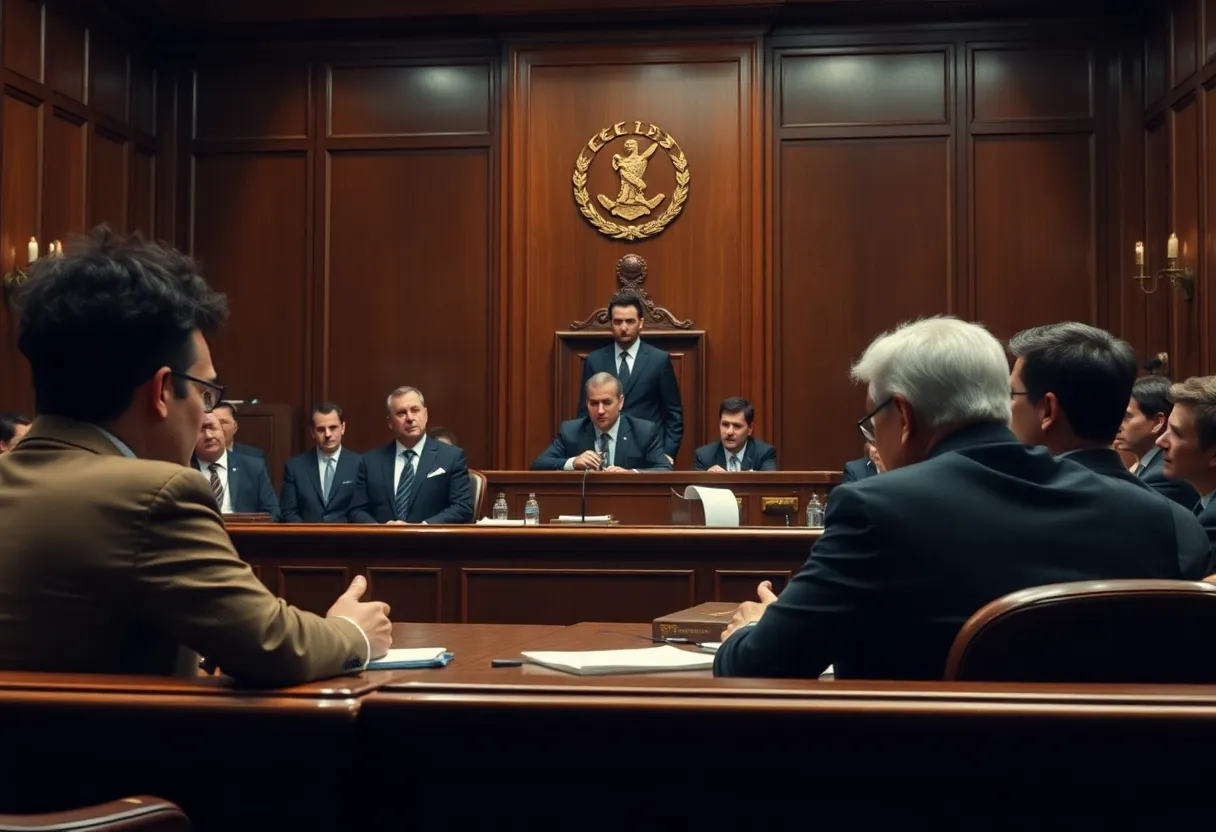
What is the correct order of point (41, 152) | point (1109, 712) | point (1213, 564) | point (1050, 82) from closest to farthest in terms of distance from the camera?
1. point (1109, 712)
2. point (1213, 564)
3. point (41, 152)
4. point (1050, 82)

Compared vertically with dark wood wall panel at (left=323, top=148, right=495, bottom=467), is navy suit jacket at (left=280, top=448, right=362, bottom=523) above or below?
below

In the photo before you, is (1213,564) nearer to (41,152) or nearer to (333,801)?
(333,801)

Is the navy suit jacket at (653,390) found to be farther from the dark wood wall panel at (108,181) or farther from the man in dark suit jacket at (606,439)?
the dark wood wall panel at (108,181)

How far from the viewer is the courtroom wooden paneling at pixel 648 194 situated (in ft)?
31.0

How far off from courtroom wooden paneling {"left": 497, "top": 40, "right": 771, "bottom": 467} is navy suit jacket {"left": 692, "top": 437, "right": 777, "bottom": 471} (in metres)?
0.98

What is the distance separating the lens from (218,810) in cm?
131

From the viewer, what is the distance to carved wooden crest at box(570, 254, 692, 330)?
9.46m

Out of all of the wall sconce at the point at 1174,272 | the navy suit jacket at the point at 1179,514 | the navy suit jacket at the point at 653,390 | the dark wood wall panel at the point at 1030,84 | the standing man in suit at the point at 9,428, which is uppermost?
the dark wood wall panel at the point at 1030,84

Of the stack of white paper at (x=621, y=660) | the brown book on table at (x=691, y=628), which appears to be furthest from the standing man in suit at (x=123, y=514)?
the brown book on table at (x=691, y=628)

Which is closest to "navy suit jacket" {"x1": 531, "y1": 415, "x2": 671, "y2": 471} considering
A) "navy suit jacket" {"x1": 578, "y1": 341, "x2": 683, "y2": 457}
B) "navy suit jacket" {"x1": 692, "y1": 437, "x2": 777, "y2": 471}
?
"navy suit jacket" {"x1": 692, "y1": 437, "x2": 777, "y2": 471}

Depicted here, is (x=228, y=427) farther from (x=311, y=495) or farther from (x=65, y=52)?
(x=65, y=52)

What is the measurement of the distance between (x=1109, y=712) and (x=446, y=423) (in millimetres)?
8724

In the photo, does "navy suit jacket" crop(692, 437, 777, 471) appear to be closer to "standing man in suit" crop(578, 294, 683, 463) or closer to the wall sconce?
"standing man in suit" crop(578, 294, 683, 463)

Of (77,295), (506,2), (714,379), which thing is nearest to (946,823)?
(77,295)
